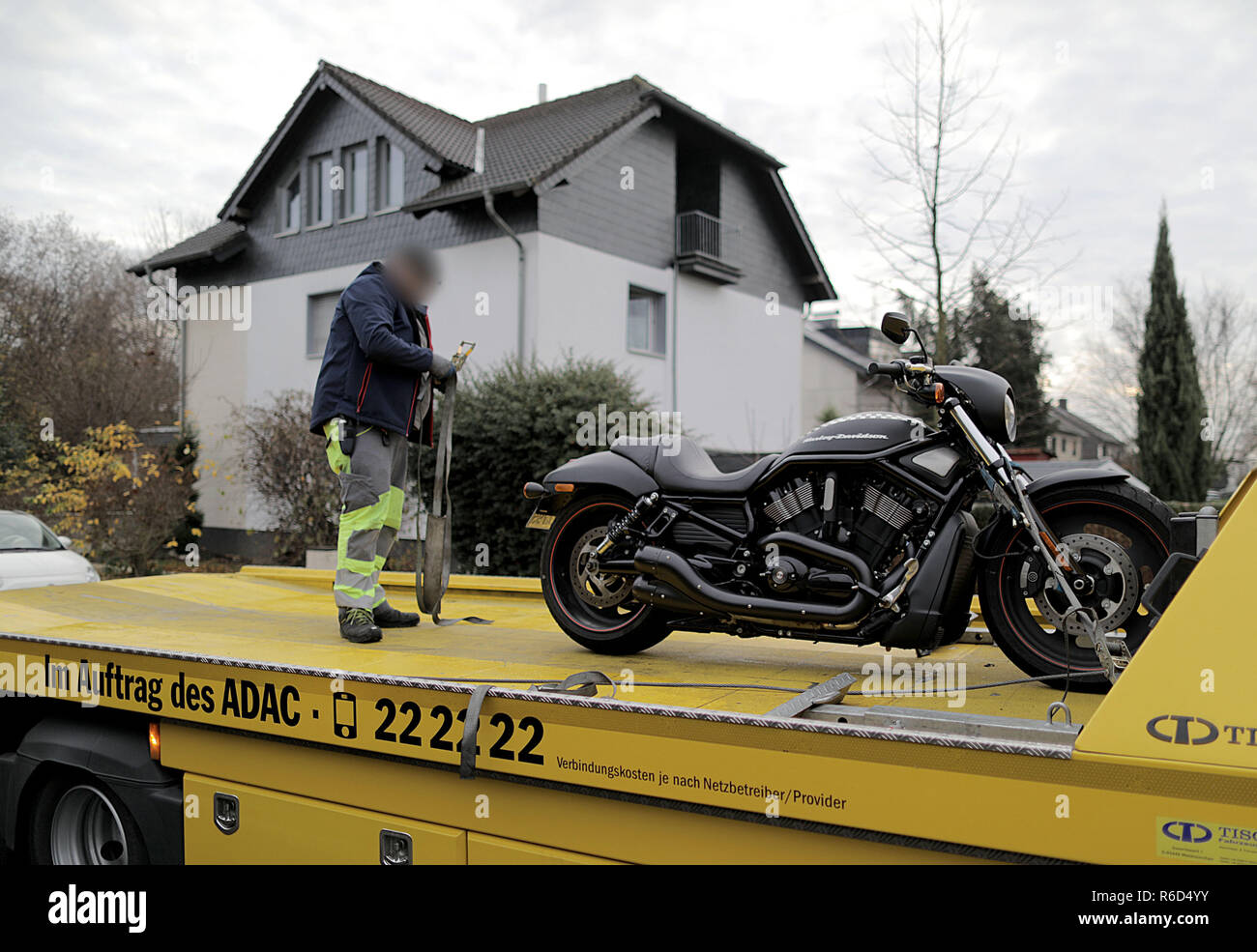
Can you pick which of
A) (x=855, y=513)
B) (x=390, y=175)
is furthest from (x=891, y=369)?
(x=390, y=175)

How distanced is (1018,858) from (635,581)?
1.91 meters

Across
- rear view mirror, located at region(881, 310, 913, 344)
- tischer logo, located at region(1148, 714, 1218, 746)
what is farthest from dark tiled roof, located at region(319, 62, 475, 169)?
tischer logo, located at region(1148, 714, 1218, 746)

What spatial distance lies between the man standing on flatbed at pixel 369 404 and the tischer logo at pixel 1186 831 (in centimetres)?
320

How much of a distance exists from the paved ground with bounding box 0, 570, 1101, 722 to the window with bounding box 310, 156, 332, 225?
16.1 metres

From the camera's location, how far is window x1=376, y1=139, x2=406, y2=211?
18891 mm

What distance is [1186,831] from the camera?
5.79ft

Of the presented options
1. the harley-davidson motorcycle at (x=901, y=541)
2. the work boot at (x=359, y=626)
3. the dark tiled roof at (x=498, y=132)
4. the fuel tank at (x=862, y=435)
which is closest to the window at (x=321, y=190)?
the dark tiled roof at (x=498, y=132)

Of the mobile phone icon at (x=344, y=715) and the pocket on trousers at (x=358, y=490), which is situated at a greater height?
the pocket on trousers at (x=358, y=490)

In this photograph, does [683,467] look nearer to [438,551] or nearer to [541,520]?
[541,520]

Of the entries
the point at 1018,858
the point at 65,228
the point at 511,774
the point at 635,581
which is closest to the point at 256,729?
the point at 511,774

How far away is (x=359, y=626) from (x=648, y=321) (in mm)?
16171

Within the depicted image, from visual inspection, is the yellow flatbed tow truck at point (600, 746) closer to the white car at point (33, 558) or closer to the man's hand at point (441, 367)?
the man's hand at point (441, 367)

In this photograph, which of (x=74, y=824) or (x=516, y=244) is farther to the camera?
(x=516, y=244)

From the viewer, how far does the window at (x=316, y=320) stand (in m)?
20.2
